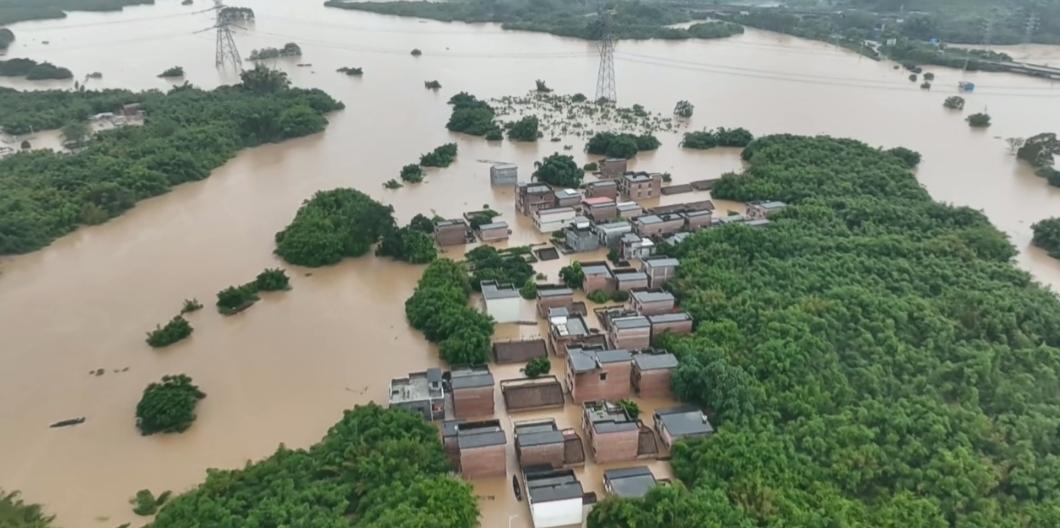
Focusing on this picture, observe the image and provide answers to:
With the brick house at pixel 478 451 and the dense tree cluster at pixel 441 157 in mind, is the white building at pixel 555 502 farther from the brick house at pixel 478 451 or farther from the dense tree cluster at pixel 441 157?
the dense tree cluster at pixel 441 157

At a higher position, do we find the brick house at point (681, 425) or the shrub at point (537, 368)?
the brick house at point (681, 425)

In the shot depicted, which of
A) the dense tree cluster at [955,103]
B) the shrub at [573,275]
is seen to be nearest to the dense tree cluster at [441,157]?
the shrub at [573,275]

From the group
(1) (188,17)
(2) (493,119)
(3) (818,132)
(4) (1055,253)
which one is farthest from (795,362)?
(1) (188,17)

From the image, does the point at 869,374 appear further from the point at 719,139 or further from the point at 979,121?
the point at 979,121

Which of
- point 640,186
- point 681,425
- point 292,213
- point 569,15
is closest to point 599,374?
point 681,425

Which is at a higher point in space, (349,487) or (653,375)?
(653,375)

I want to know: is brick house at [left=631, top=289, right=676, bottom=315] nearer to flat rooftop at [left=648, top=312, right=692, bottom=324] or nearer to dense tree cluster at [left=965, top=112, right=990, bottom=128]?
flat rooftop at [left=648, top=312, right=692, bottom=324]
